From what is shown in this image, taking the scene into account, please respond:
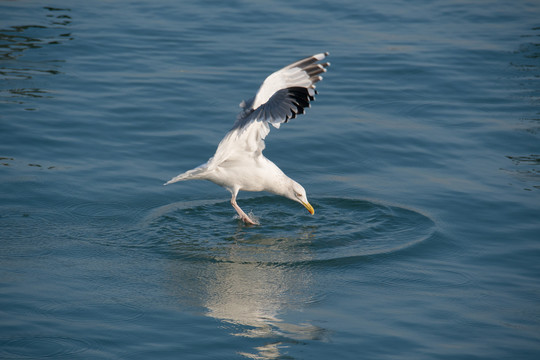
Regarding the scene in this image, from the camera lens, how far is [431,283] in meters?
7.36

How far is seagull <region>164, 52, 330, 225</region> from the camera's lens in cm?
795

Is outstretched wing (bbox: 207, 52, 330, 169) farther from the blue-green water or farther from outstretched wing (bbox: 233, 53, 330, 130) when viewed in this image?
the blue-green water

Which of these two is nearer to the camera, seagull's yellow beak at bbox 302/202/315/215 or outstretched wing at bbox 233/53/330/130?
outstretched wing at bbox 233/53/330/130

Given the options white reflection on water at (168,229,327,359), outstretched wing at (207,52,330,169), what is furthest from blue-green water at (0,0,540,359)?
outstretched wing at (207,52,330,169)

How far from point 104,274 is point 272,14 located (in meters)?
11.9

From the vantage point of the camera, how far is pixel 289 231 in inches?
347

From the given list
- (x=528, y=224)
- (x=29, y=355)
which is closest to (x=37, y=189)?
(x=29, y=355)

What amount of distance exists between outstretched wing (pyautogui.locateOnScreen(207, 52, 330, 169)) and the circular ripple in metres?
0.75

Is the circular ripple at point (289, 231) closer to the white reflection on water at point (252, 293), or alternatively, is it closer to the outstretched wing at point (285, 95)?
the white reflection on water at point (252, 293)

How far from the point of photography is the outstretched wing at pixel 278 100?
7887 millimetres

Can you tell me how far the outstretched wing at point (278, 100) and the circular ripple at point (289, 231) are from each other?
753mm

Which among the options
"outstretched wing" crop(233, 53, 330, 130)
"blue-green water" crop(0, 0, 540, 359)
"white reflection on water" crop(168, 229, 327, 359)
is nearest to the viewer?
"white reflection on water" crop(168, 229, 327, 359)

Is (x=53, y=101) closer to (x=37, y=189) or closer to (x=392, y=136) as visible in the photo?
(x=37, y=189)

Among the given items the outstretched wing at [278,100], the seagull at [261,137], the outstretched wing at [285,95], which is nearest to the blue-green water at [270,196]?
the seagull at [261,137]
